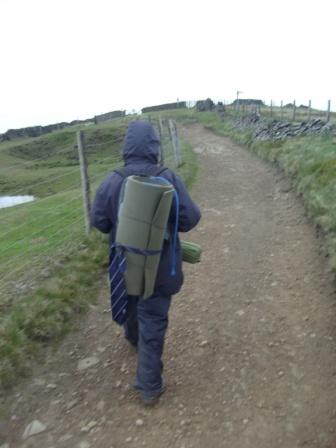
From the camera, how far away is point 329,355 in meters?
4.36

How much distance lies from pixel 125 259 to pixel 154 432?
1299mm

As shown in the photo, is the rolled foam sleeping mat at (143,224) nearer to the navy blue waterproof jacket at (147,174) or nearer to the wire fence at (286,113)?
the navy blue waterproof jacket at (147,174)

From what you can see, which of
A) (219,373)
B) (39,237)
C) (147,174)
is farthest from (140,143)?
(39,237)

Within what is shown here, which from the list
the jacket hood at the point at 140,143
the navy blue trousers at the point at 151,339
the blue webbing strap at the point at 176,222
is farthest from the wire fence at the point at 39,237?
the navy blue trousers at the point at 151,339

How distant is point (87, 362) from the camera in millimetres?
4543

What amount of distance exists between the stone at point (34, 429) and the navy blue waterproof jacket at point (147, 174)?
1.36m

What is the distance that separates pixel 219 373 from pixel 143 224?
65.8 inches

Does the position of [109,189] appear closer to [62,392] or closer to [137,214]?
[137,214]

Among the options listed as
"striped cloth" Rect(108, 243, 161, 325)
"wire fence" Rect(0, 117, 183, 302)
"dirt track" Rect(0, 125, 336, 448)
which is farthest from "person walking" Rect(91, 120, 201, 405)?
"wire fence" Rect(0, 117, 183, 302)

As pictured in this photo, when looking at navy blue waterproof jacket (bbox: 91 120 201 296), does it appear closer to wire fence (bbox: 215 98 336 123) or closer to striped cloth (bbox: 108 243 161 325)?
striped cloth (bbox: 108 243 161 325)

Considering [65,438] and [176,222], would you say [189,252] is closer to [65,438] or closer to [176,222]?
[176,222]

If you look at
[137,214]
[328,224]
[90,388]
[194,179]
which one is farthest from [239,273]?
[194,179]

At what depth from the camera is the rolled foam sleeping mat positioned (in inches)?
132

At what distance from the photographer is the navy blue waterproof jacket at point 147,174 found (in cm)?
361
